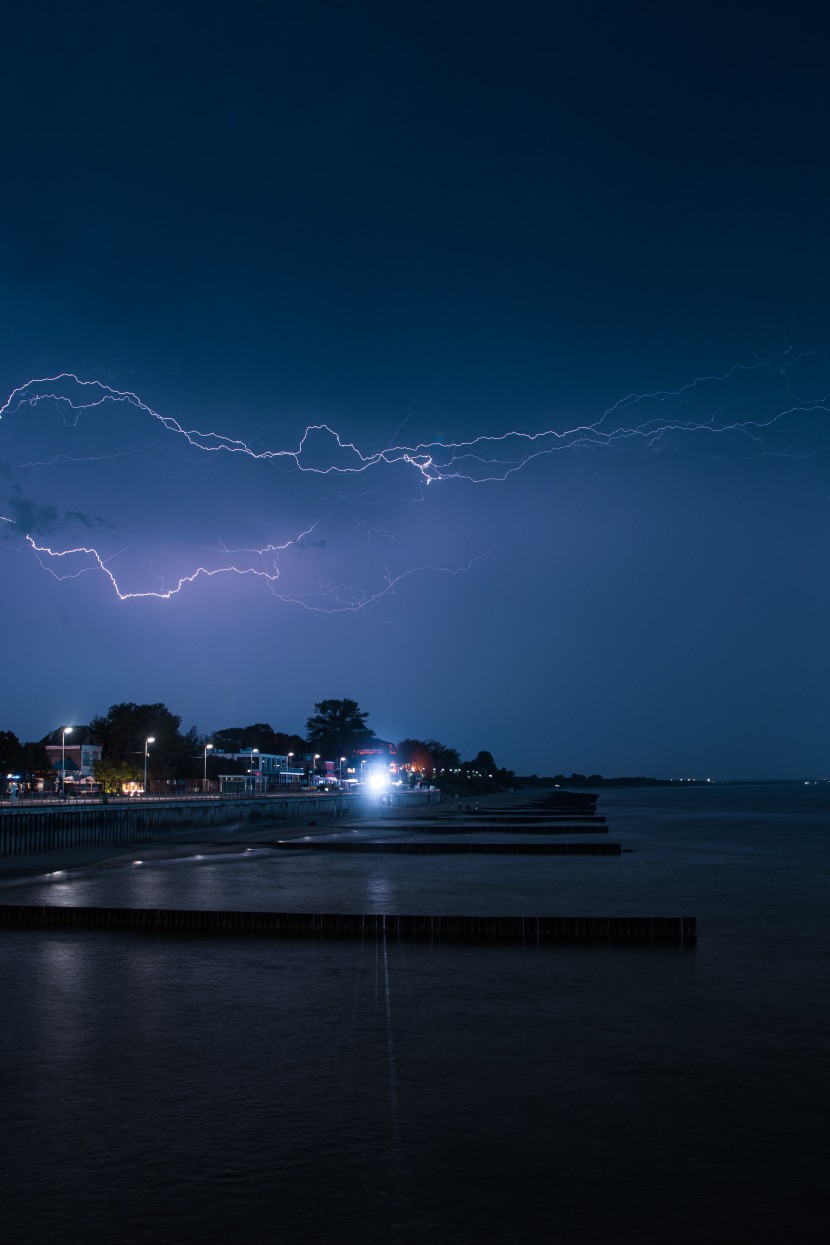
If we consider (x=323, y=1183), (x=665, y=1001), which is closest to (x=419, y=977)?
(x=665, y=1001)

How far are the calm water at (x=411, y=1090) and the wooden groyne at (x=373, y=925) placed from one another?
90 cm

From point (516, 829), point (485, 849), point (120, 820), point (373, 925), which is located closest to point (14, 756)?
point (120, 820)

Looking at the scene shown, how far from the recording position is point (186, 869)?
1524 inches

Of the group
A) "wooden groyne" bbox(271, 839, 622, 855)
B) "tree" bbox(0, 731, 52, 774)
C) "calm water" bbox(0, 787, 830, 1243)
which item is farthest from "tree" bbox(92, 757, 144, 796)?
"calm water" bbox(0, 787, 830, 1243)

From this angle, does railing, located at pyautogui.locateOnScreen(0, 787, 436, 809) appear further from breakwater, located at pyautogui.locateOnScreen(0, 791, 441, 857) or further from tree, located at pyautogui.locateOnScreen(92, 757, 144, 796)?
tree, located at pyautogui.locateOnScreen(92, 757, 144, 796)

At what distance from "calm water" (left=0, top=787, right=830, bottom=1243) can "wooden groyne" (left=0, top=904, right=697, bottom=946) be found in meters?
0.90

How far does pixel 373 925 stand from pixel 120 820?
4057 cm

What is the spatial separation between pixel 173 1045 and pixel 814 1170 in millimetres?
8022

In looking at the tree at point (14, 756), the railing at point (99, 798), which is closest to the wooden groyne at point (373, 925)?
the railing at point (99, 798)

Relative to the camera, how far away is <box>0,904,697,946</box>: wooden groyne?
2138cm

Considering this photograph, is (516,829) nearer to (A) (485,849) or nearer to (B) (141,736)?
(A) (485,849)

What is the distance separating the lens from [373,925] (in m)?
22.2

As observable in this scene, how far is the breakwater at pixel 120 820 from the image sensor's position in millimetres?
48062

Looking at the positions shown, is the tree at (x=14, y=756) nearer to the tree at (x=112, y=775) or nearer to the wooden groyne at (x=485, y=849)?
the tree at (x=112, y=775)
